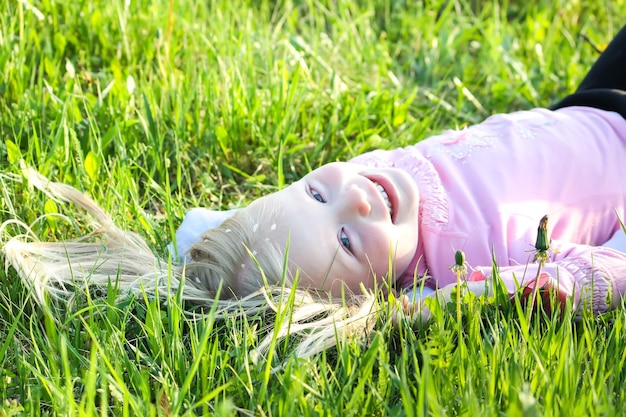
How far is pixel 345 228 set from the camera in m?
2.16

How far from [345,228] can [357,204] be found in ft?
0.23

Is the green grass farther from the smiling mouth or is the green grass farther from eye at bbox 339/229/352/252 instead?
the smiling mouth

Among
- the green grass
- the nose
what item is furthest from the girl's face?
the green grass

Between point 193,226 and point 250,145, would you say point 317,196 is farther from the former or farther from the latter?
point 250,145

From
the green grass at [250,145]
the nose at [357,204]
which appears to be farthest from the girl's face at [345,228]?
the green grass at [250,145]

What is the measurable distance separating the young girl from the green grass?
0.28 feet

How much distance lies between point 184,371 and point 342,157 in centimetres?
141

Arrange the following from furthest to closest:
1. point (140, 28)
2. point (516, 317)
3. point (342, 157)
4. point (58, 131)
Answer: point (140, 28), point (342, 157), point (58, 131), point (516, 317)

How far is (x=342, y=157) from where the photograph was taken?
2.99 m

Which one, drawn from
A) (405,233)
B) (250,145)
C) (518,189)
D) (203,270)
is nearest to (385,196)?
(405,233)

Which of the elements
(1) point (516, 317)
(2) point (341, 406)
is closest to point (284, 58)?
(1) point (516, 317)

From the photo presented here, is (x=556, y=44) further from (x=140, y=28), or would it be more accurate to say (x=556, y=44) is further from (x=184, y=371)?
(x=184, y=371)

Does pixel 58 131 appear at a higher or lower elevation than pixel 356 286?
higher

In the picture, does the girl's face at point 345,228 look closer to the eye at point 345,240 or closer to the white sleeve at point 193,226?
Result: the eye at point 345,240
